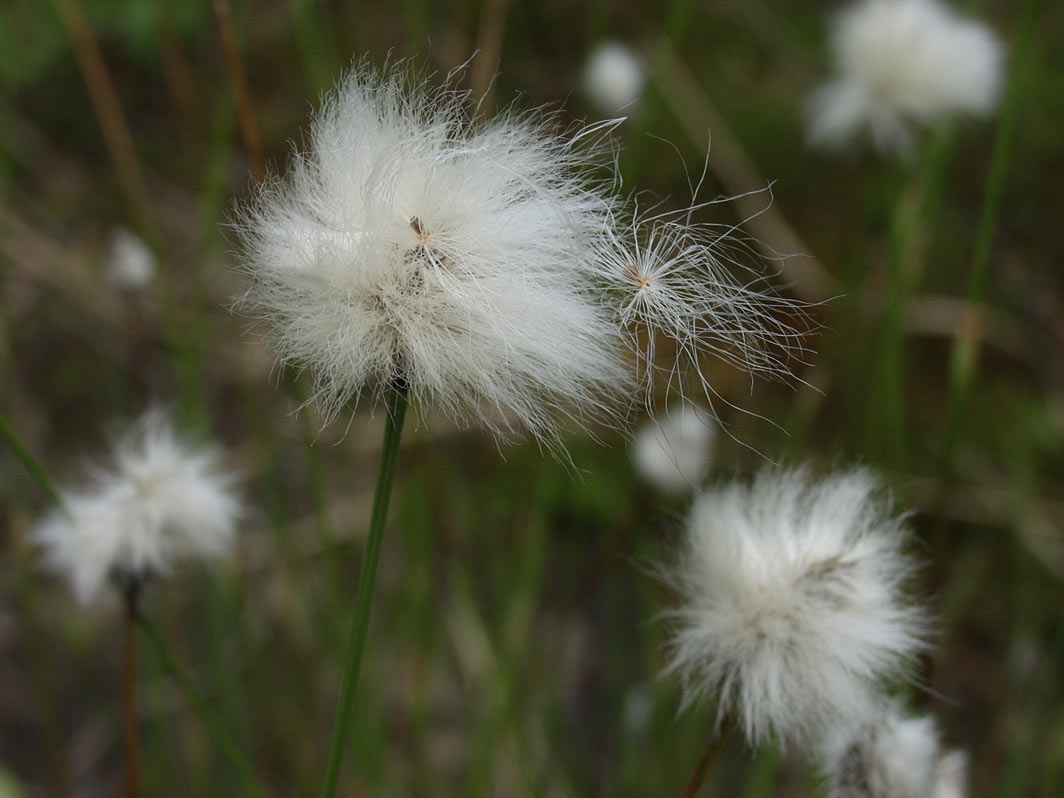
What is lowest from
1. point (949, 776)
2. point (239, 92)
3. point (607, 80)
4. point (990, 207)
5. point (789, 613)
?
point (949, 776)

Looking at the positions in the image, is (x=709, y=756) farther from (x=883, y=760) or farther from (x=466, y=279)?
(x=466, y=279)

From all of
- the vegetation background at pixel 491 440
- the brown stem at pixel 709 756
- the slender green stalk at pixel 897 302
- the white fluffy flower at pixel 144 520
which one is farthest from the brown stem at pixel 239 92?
the slender green stalk at pixel 897 302

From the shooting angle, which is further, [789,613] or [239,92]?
[239,92]

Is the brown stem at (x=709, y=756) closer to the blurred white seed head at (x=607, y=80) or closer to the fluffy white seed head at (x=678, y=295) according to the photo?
the fluffy white seed head at (x=678, y=295)

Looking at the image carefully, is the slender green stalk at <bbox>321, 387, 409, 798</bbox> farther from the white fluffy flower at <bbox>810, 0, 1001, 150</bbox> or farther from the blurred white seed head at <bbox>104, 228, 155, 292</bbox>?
the white fluffy flower at <bbox>810, 0, 1001, 150</bbox>

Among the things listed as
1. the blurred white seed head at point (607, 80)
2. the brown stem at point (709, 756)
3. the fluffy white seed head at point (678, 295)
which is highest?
the blurred white seed head at point (607, 80)

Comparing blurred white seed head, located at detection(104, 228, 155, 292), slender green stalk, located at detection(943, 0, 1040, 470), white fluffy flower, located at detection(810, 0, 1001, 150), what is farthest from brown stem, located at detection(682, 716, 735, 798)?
white fluffy flower, located at detection(810, 0, 1001, 150)

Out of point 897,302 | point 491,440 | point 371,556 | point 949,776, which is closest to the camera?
point 371,556

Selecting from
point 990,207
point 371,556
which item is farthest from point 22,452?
point 990,207
